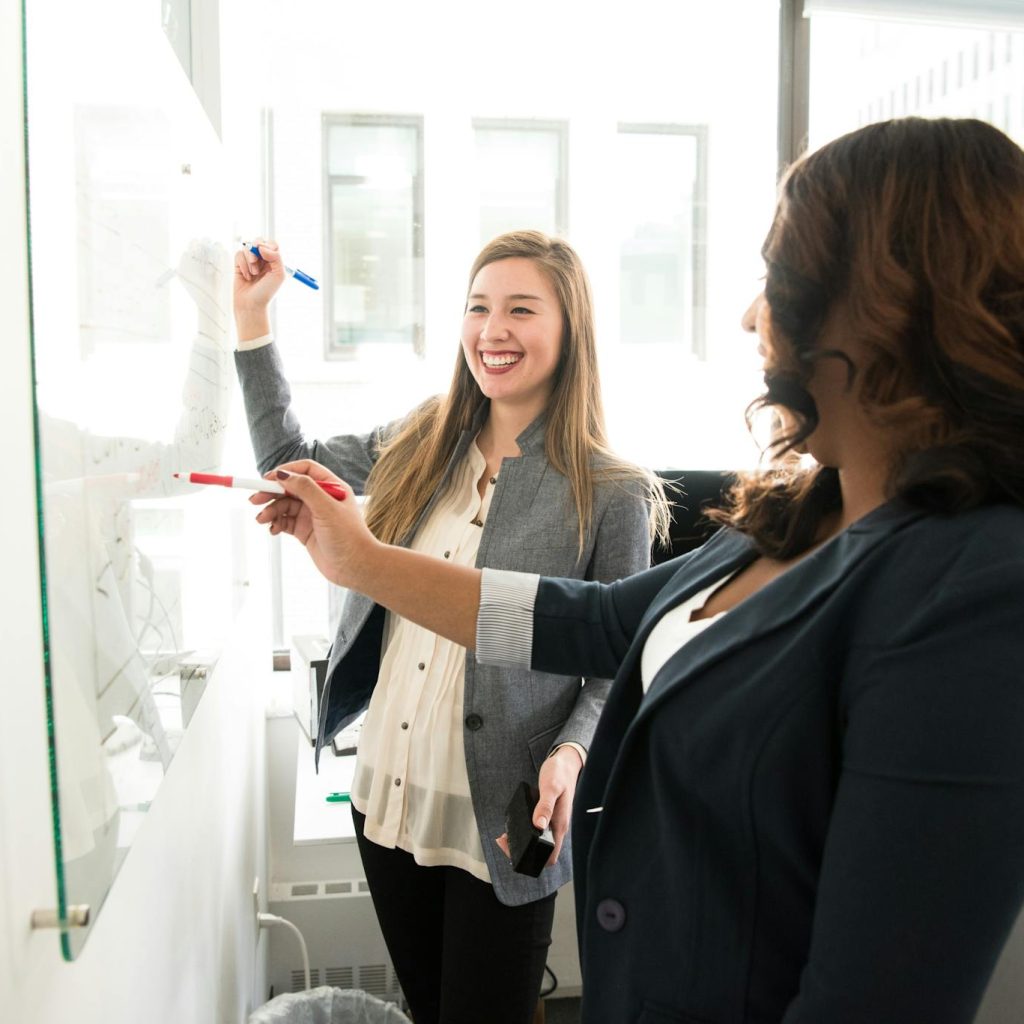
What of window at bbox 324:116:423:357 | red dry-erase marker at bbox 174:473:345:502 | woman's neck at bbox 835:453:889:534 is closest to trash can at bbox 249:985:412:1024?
red dry-erase marker at bbox 174:473:345:502

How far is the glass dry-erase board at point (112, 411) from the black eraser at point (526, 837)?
0.43m

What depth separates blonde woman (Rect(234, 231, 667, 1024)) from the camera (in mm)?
1367

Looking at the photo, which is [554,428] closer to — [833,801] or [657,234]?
[833,801]

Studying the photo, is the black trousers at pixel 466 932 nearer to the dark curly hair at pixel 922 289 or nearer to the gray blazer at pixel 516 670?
the gray blazer at pixel 516 670

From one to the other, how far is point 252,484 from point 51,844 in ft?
1.56

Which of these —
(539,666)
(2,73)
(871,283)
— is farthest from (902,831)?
(2,73)

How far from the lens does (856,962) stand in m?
0.64

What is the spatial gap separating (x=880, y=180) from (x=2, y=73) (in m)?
0.61

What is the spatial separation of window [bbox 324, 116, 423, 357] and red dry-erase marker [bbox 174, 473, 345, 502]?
177 cm

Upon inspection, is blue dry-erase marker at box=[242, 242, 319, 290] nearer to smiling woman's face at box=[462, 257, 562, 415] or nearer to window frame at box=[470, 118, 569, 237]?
smiling woman's face at box=[462, 257, 562, 415]

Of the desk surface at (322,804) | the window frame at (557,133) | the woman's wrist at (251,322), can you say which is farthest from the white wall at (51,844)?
the window frame at (557,133)

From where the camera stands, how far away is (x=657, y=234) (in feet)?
9.87

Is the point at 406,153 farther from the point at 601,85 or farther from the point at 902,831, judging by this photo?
the point at 902,831

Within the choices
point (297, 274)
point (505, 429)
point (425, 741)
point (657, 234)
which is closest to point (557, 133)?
point (657, 234)
